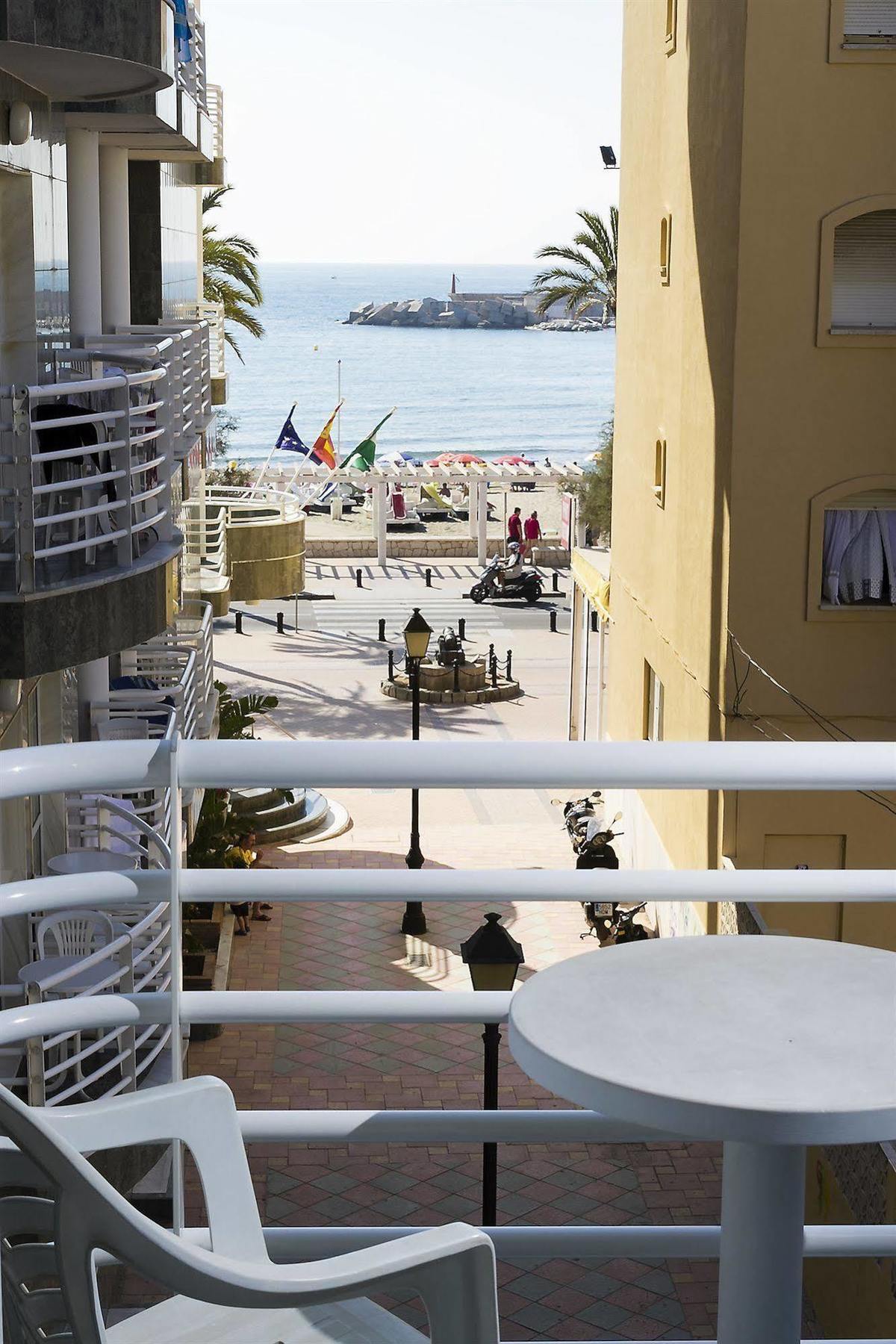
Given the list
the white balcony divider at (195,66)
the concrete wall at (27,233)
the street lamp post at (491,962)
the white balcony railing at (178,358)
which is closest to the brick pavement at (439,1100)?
the street lamp post at (491,962)

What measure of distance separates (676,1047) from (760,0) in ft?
52.8

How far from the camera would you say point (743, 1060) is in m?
2.11

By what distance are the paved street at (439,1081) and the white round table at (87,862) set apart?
10.3 ft

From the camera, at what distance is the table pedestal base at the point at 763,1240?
7.20 ft

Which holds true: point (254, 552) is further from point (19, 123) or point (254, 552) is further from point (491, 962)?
point (491, 962)

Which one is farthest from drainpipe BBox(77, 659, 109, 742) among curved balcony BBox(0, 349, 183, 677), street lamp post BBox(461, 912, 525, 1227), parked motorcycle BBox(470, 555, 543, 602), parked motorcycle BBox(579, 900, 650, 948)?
parked motorcycle BBox(470, 555, 543, 602)

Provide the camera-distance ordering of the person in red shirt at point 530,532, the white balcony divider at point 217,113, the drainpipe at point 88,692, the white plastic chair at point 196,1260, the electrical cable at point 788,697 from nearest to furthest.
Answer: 1. the white plastic chair at point 196,1260
2. the drainpipe at point 88,692
3. the electrical cable at point 788,697
4. the white balcony divider at point 217,113
5. the person in red shirt at point 530,532

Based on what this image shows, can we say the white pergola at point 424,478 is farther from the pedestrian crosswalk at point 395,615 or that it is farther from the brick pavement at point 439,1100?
the brick pavement at point 439,1100

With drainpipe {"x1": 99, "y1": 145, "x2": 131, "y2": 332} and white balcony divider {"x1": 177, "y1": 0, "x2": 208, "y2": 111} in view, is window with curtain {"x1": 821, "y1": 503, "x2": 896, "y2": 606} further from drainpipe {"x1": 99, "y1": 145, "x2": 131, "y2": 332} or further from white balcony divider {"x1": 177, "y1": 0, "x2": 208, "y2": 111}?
white balcony divider {"x1": 177, "y1": 0, "x2": 208, "y2": 111}

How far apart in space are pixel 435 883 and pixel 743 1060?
0.55 metres

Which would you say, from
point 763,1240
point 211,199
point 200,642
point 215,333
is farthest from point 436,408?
point 763,1240

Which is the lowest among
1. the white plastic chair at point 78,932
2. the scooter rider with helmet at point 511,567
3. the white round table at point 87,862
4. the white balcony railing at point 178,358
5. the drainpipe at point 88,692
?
the scooter rider with helmet at point 511,567

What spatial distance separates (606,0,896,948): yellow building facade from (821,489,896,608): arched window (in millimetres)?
21

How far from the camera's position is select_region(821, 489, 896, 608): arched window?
17578mm
